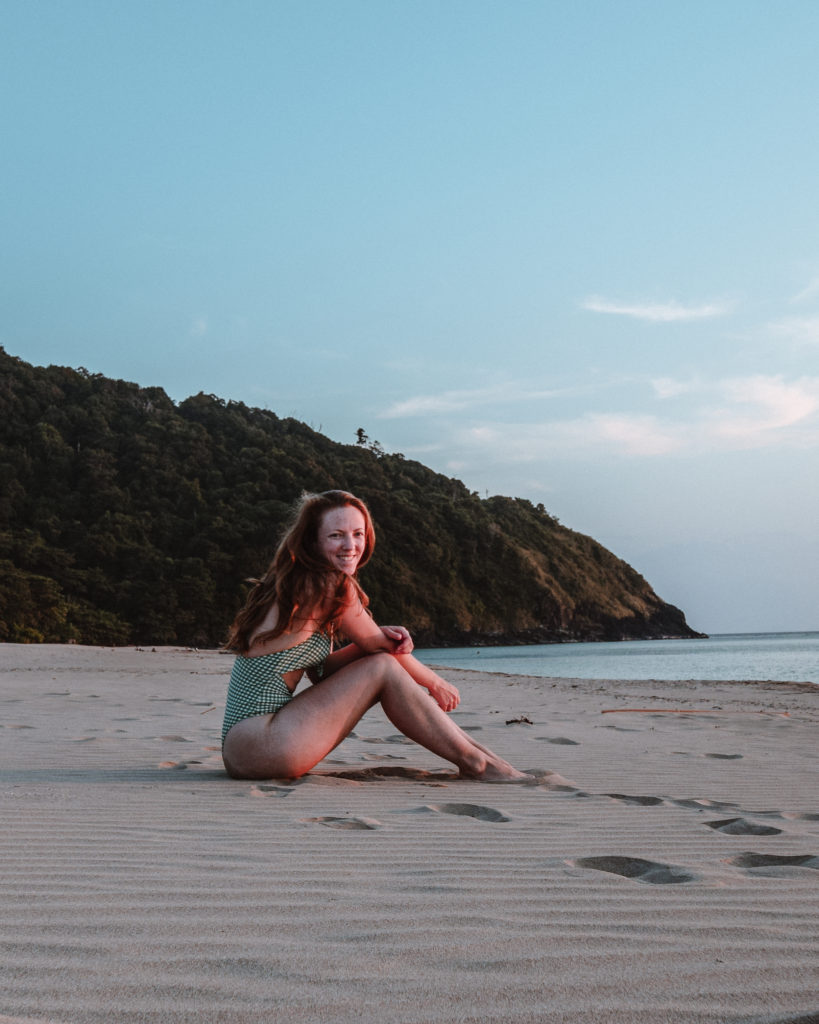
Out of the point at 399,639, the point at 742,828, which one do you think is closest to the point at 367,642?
the point at 399,639

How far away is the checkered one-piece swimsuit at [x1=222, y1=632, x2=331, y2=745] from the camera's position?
12.4 ft

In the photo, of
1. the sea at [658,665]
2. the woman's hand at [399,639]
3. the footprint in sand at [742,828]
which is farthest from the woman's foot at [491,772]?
the sea at [658,665]

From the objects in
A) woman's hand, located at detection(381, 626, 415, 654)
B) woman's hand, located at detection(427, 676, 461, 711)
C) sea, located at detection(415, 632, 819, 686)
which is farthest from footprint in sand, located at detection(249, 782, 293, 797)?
sea, located at detection(415, 632, 819, 686)

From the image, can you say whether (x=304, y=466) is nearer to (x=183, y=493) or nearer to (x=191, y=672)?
(x=183, y=493)

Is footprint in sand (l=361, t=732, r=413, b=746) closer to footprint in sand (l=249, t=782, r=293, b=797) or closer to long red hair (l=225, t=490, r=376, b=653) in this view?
long red hair (l=225, t=490, r=376, b=653)

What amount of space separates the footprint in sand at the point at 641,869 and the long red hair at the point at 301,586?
1.78 metres

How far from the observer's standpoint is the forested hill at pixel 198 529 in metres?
Result: 45.7

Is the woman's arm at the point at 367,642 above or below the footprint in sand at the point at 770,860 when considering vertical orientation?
above

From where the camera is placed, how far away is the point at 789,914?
187cm

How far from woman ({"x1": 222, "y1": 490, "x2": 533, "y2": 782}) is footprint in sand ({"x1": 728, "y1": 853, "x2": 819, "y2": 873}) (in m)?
1.53

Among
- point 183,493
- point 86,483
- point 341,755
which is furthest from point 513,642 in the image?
point 341,755

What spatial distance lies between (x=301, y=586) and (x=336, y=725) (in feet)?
2.00

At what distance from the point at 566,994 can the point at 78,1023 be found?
2.39 feet

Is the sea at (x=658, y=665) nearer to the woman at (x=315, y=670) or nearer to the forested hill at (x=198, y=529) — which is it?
the woman at (x=315, y=670)
